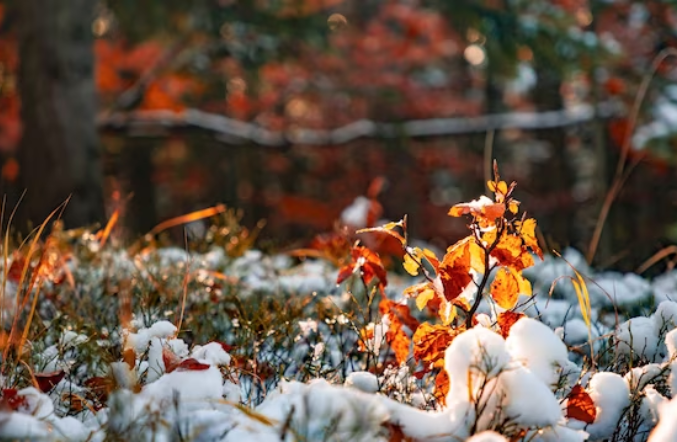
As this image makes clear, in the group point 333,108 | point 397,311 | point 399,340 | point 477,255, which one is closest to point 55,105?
point 397,311

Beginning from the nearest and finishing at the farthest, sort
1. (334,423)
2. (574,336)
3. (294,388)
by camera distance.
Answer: (334,423) < (294,388) < (574,336)

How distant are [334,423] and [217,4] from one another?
28.4ft

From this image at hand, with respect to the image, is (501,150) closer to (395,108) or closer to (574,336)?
(395,108)

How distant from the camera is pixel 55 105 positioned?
690cm

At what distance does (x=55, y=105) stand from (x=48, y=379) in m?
5.66

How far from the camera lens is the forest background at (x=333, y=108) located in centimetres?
695

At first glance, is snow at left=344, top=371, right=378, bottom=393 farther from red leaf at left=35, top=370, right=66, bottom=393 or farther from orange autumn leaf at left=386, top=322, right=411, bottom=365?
red leaf at left=35, top=370, right=66, bottom=393

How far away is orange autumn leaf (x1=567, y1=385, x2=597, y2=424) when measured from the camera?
59.5 inches

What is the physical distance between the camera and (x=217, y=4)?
9.34 metres

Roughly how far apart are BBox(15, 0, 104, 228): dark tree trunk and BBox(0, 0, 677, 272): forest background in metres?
0.02

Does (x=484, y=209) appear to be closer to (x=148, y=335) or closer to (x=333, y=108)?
(x=148, y=335)

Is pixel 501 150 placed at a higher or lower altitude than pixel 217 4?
lower

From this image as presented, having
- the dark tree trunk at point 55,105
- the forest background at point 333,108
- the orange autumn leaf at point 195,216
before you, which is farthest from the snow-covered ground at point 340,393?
the dark tree trunk at point 55,105

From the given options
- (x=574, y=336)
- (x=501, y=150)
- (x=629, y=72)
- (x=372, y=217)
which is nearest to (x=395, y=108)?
(x=501, y=150)
